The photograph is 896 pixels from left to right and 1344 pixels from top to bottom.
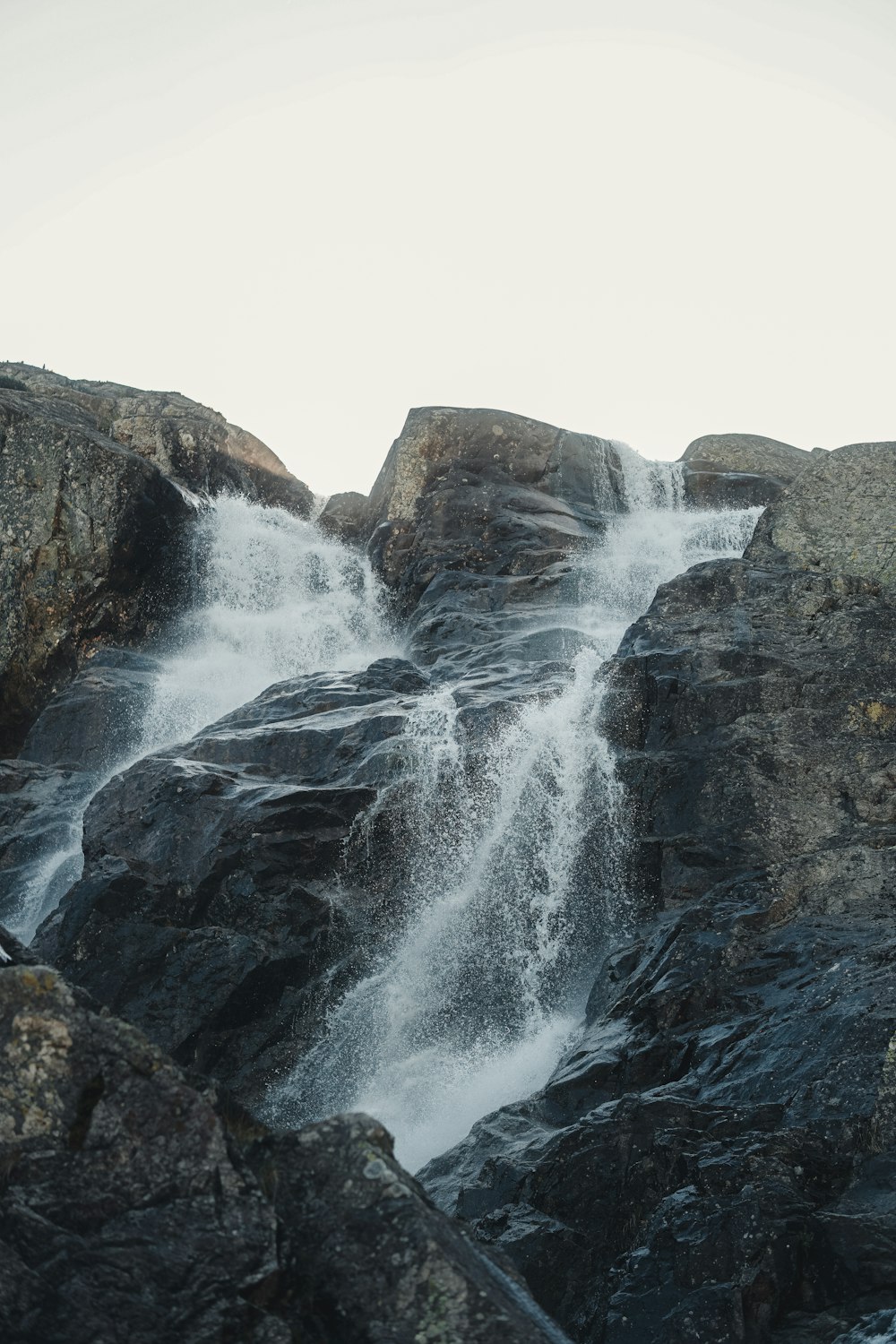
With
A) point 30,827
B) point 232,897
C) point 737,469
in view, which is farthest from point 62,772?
point 737,469

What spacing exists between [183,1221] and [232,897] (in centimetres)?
1050

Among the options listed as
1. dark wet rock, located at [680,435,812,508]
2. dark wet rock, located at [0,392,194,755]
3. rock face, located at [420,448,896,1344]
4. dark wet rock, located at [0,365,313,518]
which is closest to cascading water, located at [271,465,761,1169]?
rock face, located at [420,448,896,1344]

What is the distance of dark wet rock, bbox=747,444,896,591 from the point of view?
17.3 m

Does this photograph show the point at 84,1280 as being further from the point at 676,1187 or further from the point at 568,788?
the point at 568,788

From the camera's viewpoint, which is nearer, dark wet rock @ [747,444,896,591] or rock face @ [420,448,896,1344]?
rock face @ [420,448,896,1344]

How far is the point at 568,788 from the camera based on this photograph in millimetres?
15172

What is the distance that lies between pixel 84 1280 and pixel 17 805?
1737 cm

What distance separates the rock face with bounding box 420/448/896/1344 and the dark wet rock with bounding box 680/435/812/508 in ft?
41.9

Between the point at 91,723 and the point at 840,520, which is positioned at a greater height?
the point at 840,520

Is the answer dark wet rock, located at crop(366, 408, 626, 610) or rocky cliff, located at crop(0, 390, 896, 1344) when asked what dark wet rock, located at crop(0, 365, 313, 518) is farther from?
dark wet rock, located at crop(366, 408, 626, 610)

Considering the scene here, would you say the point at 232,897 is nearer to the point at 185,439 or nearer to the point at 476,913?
the point at 476,913

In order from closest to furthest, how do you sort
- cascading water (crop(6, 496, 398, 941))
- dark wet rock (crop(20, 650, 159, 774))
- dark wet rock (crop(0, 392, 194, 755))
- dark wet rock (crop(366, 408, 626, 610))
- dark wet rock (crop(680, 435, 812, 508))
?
1. dark wet rock (crop(20, 650, 159, 774))
2. cascading water (crop(6, 496, 398, 941))
3. dark wet rock (crop(0, 392, 194, 755))
4. dark wet rock (crop(366, 408, 626, 610))
5. dark wet rock (crop(680, 435, 812, 508))

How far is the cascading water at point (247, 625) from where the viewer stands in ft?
73.7

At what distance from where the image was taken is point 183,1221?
4508 mm
